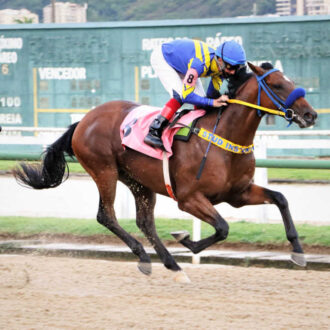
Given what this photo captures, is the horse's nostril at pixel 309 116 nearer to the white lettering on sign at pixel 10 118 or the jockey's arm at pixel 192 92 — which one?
the jockey's arm at pixel 192 92

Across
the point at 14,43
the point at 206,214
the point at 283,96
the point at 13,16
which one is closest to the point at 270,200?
the point at 206,214

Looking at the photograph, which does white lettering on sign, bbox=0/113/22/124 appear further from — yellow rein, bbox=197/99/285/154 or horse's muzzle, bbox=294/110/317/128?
horse's muzzle, bbox=294/110/317/128

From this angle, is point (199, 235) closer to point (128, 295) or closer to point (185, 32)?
point (128, 295)

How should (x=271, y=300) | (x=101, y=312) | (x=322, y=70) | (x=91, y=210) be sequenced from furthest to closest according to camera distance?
(x=322, y=70) → (x=91, y=210) → (x=271, y=300) → (x=101, y=312)

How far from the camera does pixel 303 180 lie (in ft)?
41.0

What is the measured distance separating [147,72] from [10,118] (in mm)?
3593

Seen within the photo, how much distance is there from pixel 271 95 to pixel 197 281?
155cm

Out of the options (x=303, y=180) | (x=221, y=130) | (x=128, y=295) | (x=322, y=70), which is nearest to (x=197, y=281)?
(x=128, y=295)

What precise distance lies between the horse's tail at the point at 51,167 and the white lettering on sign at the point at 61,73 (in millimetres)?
11067

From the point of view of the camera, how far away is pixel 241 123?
5.70 meters

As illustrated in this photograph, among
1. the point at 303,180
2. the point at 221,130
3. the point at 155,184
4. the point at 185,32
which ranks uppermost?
the point at 185,32

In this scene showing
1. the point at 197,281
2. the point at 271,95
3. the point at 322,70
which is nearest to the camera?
the point at 271,95

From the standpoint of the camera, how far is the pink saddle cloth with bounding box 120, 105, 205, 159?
5.91 meters

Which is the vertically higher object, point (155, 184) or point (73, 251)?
point (155, 184)
